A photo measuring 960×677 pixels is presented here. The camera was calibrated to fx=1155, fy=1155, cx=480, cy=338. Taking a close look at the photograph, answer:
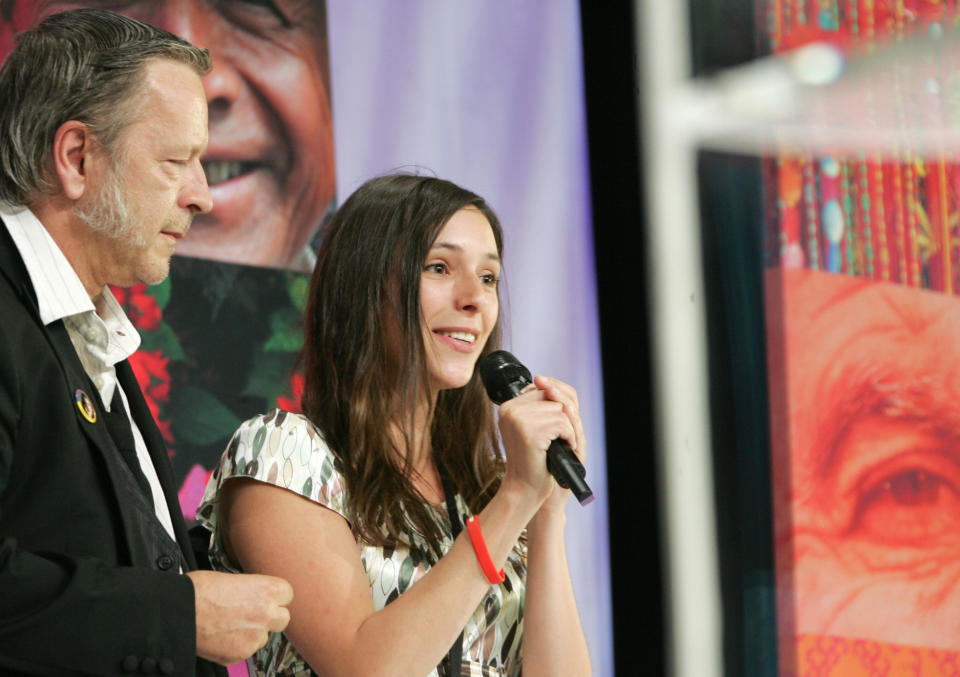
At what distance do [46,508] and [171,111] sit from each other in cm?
56

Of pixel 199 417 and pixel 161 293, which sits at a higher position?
pixel 161 293

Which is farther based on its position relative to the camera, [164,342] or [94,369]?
[164,342]

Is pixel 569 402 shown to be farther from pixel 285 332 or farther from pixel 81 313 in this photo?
pixel 285 332

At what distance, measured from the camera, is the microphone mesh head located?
1832 mm

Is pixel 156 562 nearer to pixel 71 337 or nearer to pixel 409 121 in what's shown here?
pixel 71 337

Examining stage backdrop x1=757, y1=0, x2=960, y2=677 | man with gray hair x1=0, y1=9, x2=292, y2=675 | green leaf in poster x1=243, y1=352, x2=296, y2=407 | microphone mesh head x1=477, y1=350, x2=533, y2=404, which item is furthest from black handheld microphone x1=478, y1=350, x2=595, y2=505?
stage backdrop x1=757, y1=0, x2=960, y2=677

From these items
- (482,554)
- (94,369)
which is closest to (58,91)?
(94,369)

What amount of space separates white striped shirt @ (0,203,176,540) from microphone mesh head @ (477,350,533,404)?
1.78 feet

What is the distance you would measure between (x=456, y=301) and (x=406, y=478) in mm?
309

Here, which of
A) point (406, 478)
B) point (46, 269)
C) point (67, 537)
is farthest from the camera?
point (406, 478)

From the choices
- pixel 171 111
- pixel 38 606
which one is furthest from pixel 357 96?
pixel 38 606

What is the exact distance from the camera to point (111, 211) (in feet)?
4.99

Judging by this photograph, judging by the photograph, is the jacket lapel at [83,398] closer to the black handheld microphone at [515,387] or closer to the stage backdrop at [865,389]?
the black handheld microphone at [515,387]

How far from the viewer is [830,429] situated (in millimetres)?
2898
